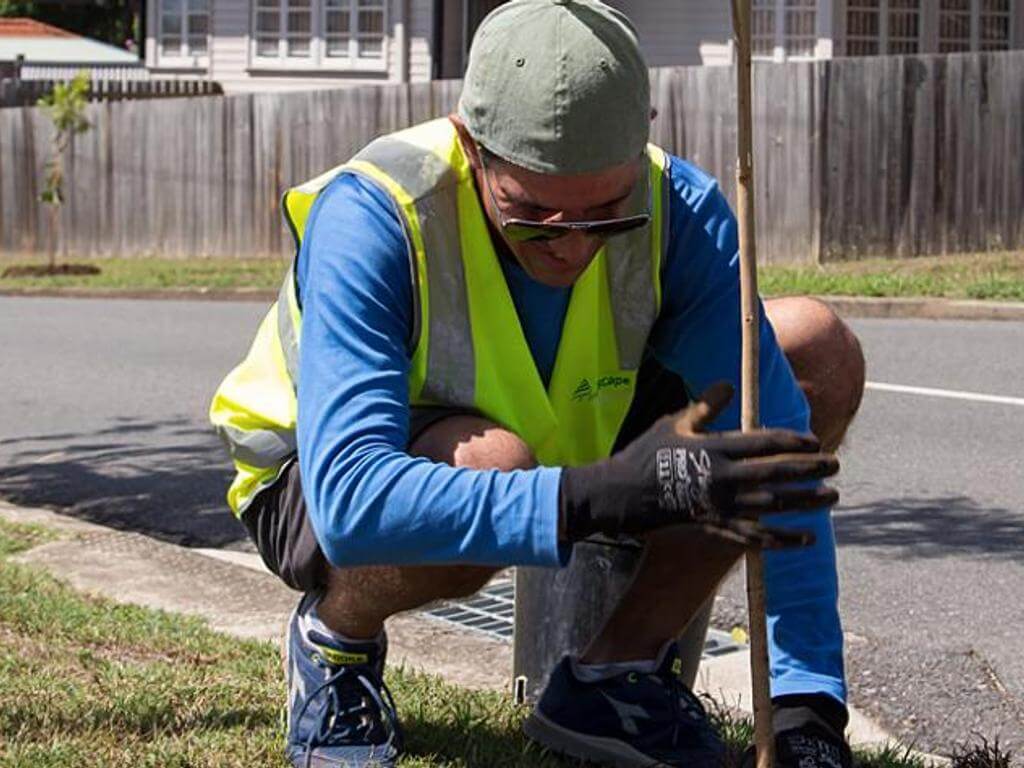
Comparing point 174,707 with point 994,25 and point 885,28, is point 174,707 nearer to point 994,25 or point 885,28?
point 885,28

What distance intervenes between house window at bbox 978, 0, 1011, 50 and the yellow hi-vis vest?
71.1 feet

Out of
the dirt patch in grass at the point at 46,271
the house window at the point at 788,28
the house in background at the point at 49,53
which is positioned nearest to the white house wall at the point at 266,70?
the house window at the point at 788,28

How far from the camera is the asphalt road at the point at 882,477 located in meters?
4.54

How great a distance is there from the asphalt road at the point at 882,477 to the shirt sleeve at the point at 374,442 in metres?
1.54

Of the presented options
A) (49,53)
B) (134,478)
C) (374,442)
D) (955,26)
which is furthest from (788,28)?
(49,53)

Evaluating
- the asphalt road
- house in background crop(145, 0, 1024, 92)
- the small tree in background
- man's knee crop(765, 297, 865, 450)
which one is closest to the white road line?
the asphalt road

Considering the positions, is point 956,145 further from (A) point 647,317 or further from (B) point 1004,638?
(A) point 647,317

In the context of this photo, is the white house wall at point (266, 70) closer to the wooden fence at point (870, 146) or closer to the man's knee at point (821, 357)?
the wooden fence at point (870, 146)

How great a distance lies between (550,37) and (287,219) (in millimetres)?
677

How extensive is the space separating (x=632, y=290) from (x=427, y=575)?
0.59 meters

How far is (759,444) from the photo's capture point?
2570 mm

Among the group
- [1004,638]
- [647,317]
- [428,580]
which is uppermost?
[647,317]

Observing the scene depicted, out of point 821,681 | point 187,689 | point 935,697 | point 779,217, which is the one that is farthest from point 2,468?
point 779,217

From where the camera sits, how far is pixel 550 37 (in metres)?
A: 3.02
